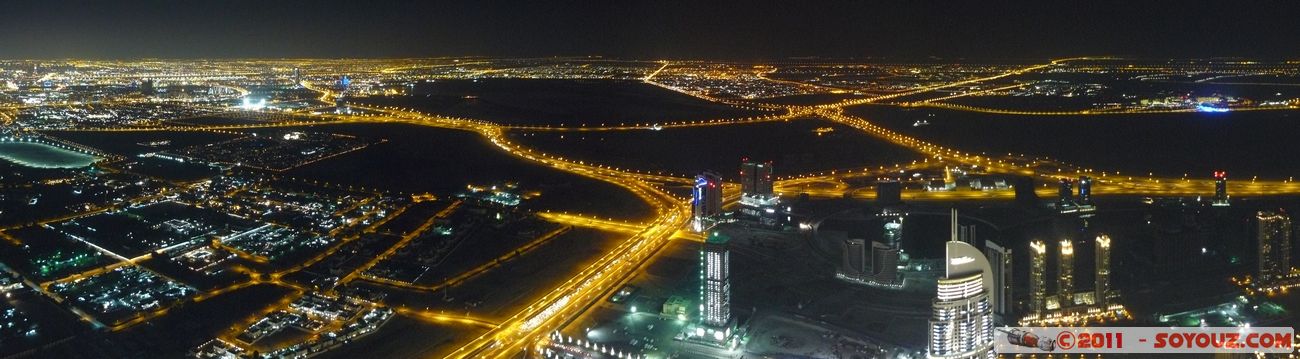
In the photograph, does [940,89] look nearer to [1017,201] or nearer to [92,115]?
[1017,201]

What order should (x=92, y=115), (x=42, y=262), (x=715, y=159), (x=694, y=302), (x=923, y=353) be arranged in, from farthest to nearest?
(x=92, y=115)
(x=715, y=159)
(x=42, y=262)
(x=694, y=302)
(x=923, y=353)

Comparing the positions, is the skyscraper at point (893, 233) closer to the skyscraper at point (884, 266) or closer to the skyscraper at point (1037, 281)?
the skyscraper at point (884, 266)

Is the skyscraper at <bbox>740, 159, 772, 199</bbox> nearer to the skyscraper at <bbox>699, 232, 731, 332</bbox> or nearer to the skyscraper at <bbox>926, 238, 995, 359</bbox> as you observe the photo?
the skyscraper at <bbox>699, 232, 731, 332</bbox>

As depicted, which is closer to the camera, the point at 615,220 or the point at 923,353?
the point at 923,353

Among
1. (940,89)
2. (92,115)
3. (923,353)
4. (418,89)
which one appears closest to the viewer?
(923,353)

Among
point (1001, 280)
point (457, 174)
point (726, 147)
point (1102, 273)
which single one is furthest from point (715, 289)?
point (726, 147)

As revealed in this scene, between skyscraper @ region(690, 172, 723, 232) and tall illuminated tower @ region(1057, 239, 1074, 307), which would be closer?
tall illuminated tower @ region(1057, 239, 1074, 307)

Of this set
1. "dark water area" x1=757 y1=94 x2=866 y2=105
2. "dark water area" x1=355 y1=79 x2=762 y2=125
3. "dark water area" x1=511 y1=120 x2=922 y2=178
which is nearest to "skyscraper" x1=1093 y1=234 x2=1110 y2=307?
"dark water area" x1=511 y1=120 x2=922 y2=178

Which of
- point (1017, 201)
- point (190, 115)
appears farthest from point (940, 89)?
Result: point (190, 115)
